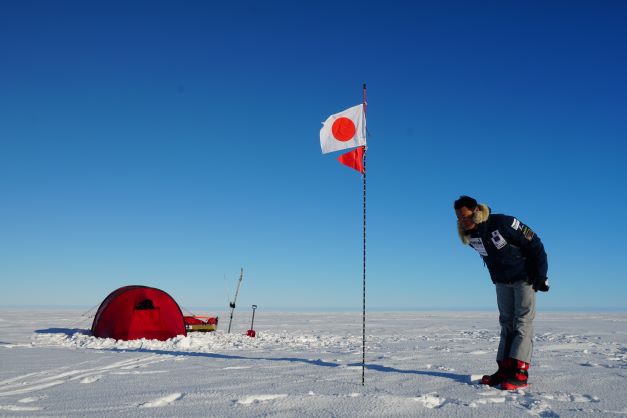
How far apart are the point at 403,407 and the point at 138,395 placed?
2.64 m

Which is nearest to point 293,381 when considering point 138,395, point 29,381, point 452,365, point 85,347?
point 138,395

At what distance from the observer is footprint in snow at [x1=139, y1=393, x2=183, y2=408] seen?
425 cm

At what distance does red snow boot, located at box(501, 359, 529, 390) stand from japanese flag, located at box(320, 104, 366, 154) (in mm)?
3145

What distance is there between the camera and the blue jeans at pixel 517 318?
521 cm

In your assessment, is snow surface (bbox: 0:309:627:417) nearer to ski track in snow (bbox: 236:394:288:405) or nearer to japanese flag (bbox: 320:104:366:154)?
ski track in snow (bbox: 236:394:288:405)

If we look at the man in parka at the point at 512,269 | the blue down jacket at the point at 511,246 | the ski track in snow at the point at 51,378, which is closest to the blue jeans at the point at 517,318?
the man in parka at the point at 512,269

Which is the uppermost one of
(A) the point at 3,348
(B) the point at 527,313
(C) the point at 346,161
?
(C) the point at 346,161

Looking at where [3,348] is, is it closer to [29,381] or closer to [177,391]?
[29,381]

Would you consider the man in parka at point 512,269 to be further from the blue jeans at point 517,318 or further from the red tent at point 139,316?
the red tent at point 139,316

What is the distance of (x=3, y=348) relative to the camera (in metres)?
10.1

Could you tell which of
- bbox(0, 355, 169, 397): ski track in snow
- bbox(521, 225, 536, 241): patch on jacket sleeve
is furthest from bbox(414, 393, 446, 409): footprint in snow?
bbox(0, 355, 169, 397): ski track in snow

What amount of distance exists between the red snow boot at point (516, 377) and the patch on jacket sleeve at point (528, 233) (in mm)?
1373

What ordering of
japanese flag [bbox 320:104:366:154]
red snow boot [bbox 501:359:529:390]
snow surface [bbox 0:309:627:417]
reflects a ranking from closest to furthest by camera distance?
snow surface [bbox 0:309:627:417]
red snow boot [bbox 501:359:529:390]
japanese flag [bbox 320:104:366:154]

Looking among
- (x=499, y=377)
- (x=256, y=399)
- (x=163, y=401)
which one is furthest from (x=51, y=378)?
(x=499, y=377)
